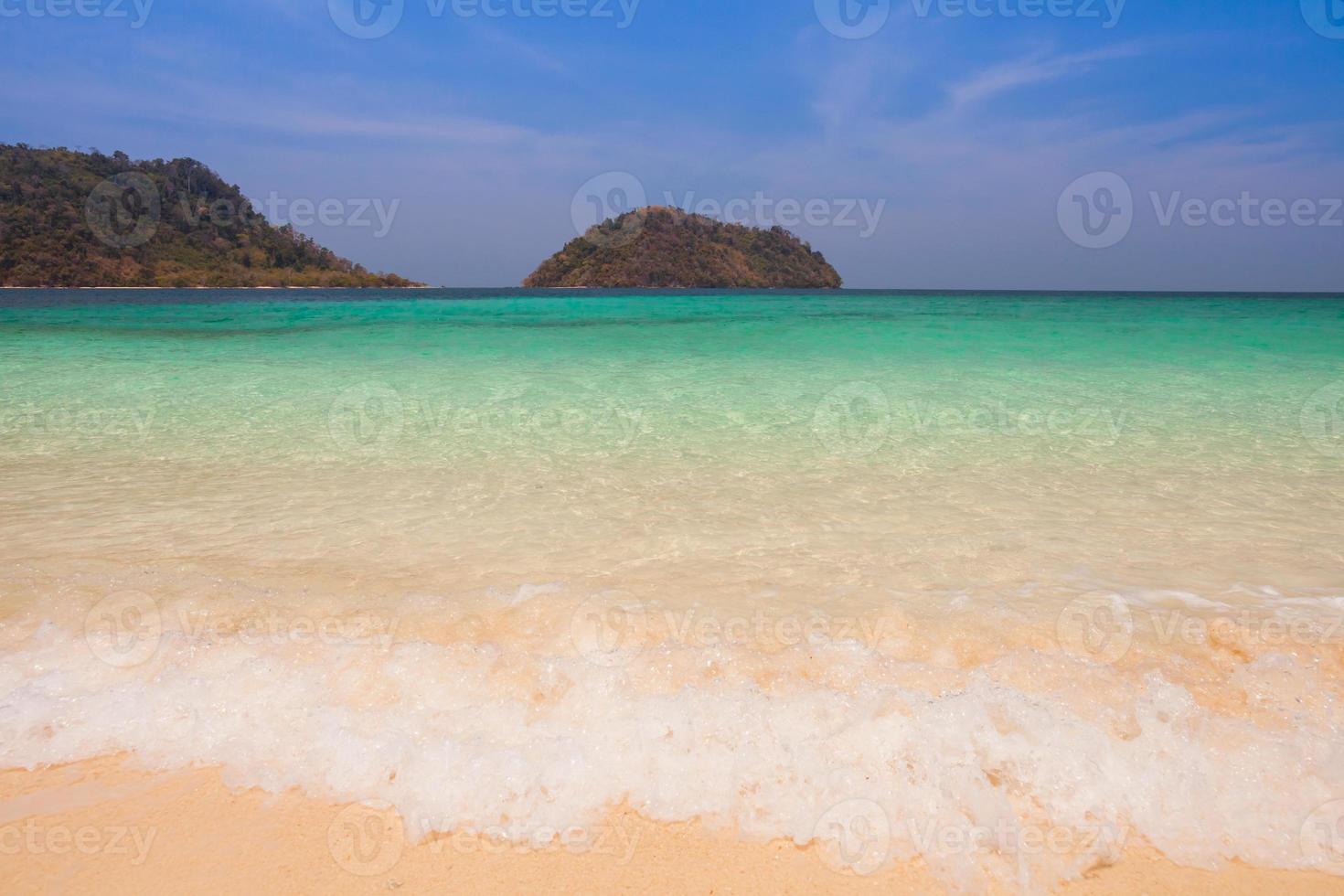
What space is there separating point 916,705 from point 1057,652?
0.72 meters

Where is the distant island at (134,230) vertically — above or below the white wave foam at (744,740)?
above

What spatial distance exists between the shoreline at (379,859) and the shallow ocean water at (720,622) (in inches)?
2.4

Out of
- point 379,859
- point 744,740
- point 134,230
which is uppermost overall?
point 134,230

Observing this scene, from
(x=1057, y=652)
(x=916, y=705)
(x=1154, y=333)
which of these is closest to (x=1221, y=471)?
(x=1057, y=652)

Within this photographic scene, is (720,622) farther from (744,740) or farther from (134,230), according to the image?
(134,230)

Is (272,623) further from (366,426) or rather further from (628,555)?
(366,426)

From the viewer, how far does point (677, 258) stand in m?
114

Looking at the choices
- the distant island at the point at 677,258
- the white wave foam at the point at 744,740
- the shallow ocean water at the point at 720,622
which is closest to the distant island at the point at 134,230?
the distant island at the point at 677,258

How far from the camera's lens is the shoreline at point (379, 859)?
150 centimetres

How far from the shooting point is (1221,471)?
190 inches

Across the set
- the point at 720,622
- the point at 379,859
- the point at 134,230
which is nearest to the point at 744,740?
the point at 720,622

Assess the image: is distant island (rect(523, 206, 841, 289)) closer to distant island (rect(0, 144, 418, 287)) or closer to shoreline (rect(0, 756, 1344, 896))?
distant island (rect(0, 144, 418, 287))

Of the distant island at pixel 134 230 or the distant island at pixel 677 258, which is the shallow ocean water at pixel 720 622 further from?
the distant island at pixel 677 258

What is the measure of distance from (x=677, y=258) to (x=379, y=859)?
118133 mm
